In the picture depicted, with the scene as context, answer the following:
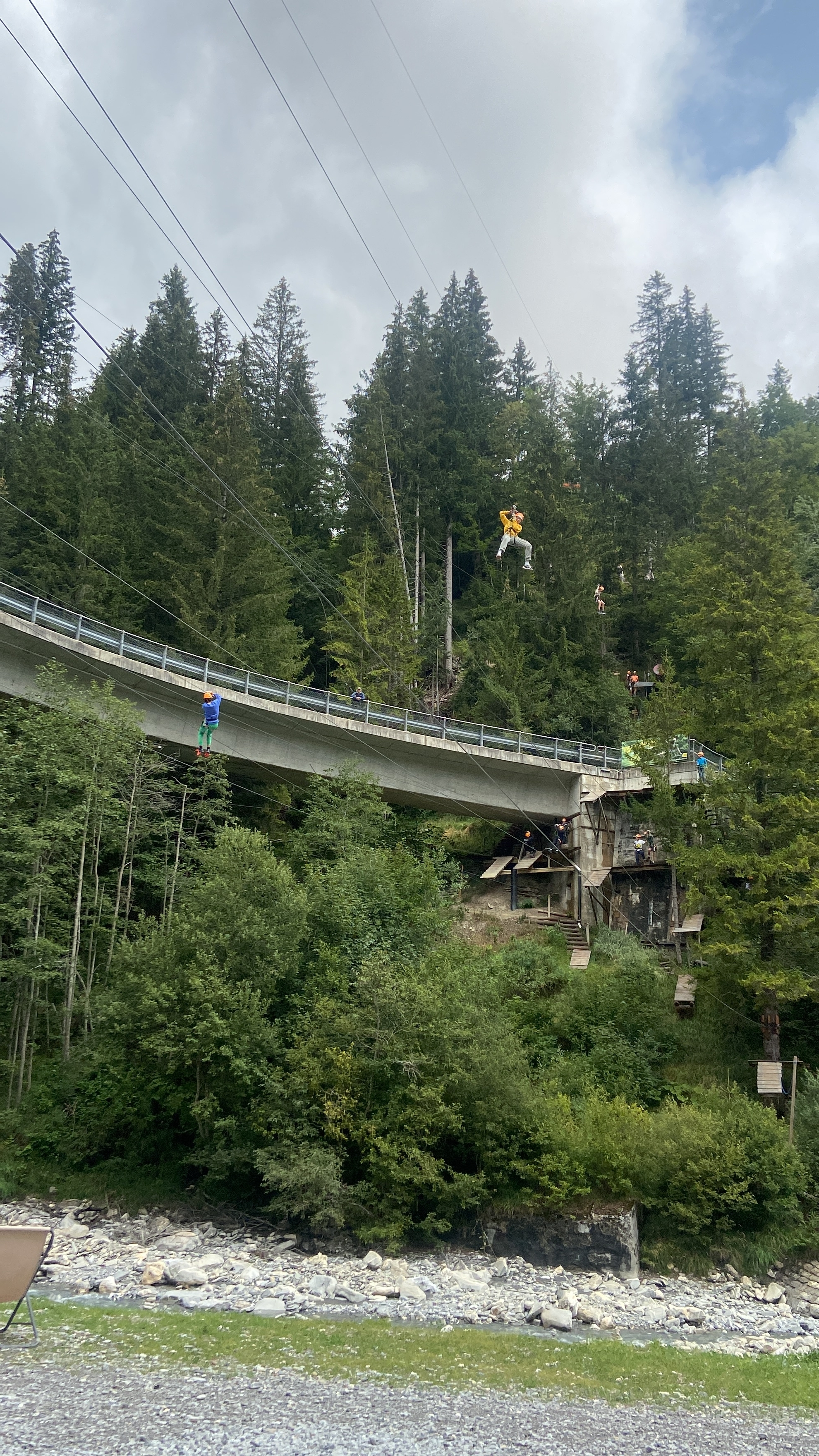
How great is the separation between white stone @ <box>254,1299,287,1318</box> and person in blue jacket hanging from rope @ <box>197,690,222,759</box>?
16.6m

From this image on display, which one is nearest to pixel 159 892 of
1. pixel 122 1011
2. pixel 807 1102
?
pixel 122 1011

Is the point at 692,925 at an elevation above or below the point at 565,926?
above

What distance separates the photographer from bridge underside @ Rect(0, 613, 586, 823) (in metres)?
27.2

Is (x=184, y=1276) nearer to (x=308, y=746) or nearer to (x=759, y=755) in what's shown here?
(x=759, y=755)

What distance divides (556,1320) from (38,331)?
55.7 m

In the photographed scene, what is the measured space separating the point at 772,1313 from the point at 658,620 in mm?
34717

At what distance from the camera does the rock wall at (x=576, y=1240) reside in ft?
55.8

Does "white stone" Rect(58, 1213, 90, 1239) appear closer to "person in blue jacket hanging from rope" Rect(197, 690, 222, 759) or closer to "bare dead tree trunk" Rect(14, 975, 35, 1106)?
"bare dead tree trunk" Rect(14, 975, 35, 1106)

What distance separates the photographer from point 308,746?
3219 centimetres

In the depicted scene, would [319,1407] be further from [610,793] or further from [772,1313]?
[610,793]

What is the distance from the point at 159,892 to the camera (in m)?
26.5

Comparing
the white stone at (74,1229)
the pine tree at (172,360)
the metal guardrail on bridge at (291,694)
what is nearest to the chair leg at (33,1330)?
the white stone at (74,1229)

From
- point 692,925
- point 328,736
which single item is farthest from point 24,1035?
point 692,925

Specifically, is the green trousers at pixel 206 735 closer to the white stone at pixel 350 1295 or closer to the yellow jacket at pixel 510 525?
the yellow jacket at pixel 510 525
